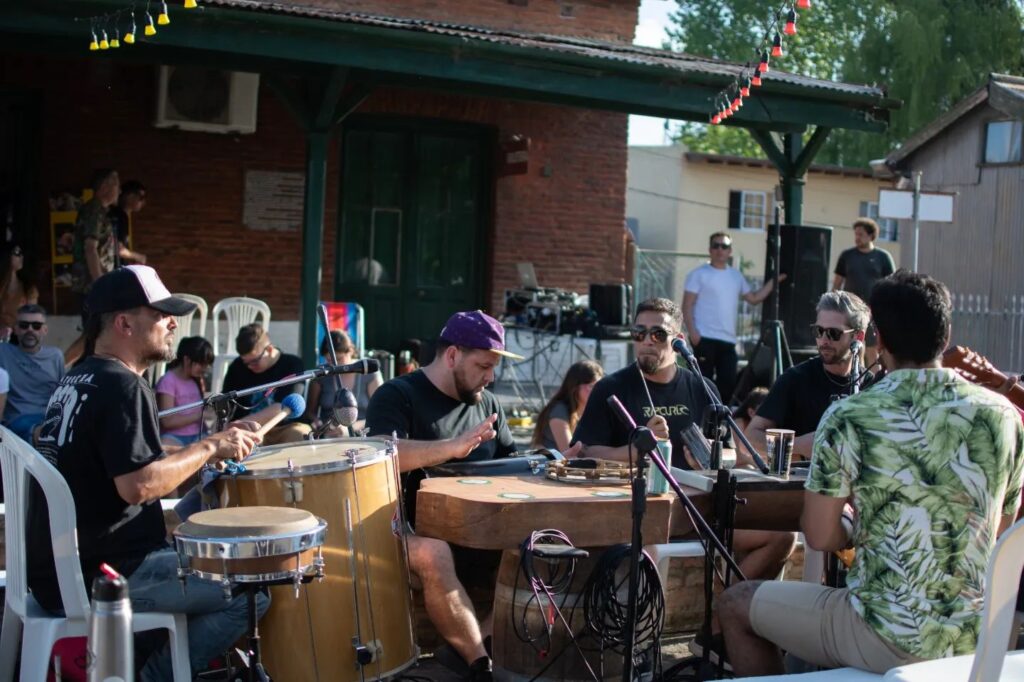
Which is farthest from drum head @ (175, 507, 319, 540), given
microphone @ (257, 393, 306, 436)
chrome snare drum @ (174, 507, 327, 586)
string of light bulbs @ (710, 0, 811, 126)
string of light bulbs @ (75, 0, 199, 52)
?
string of light bulbs @ (75, 0, 199, 52)

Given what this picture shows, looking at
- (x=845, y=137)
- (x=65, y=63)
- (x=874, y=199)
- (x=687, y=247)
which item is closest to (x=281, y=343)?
(x=65, y=63)

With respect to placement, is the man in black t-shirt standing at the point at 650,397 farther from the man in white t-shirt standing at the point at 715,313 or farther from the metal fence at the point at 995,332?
the metal fence at the point at 995,332

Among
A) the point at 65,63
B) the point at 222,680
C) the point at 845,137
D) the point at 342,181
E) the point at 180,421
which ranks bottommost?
the point at 222,680

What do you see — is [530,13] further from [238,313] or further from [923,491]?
[923,491]

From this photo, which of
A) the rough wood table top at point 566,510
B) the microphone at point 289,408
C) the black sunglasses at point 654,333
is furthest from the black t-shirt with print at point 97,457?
the black sunglasses at point 654,333

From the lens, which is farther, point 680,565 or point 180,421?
point 180,421

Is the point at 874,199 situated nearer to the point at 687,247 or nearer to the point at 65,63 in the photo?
the point at 687,247

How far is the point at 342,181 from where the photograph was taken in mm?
13500

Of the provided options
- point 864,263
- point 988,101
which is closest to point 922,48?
point 988,101

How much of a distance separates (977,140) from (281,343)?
49.3ft

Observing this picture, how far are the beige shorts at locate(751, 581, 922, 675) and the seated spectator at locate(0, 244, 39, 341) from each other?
717 cm

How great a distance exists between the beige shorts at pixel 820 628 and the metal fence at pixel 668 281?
788 inches

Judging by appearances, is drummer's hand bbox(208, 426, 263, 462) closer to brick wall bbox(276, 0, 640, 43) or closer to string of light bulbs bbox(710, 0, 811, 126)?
string of light bulbs bbox(710, 0, 811, 126)

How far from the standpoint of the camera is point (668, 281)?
27938 millimetres
